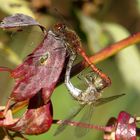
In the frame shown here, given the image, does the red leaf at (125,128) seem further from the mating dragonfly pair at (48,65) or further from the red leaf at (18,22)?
the red leaf at (18,22)

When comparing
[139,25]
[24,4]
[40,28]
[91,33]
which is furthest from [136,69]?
[40,28]

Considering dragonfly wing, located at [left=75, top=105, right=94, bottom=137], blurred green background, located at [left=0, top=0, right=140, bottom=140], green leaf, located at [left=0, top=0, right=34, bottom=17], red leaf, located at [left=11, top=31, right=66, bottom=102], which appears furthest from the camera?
blurred green background, located at [left=0, top=0, right=140, bottom=140]

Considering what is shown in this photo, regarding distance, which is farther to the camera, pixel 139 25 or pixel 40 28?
pixel 139 25

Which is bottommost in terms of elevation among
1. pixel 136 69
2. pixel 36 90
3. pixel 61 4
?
pixel 136 69

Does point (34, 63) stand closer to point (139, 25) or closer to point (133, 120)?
point (133, 120)

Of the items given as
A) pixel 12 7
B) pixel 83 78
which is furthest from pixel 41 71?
pixel 12 7

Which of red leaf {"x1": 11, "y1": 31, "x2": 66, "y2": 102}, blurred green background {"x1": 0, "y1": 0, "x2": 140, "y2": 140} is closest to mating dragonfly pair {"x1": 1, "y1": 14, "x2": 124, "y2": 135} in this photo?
red leaf {"x1": 11, "y1": 31, "x2": 66, "y2": 102}

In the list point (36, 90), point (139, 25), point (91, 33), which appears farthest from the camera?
point (139, 25)

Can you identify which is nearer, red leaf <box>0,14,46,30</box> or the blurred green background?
red leaf <box>0,14,46,30</box>

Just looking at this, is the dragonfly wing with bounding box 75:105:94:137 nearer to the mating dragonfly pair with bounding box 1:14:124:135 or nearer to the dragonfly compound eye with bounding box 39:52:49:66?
the mating dragonfly pair with bounding box 1:14:124:135
